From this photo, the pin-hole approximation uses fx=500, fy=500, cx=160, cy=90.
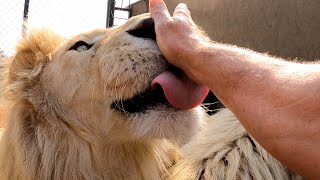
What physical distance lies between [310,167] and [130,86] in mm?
902

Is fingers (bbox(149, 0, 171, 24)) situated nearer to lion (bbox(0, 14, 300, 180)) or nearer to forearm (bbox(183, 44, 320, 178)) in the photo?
lion (bbox(0, 14, 300, 180))

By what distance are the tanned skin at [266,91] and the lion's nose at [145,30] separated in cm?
14

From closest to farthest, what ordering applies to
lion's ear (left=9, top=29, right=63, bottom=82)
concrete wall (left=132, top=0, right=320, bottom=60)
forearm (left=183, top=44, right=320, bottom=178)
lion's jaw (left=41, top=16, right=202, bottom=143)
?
1. forearm (left=183, top=44, right=320, bottom=178)
2. lion's jaw (left=41, top=16, right=202, bottom=143)
3. lion's ear (left=9, top=29, right=63, bottom=82)
4. concrete wall (left=132, top=0, right=320, bottom=60)

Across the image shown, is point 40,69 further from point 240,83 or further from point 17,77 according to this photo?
point 240,83

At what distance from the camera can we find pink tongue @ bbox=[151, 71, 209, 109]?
182cm

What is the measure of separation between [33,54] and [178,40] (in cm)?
113

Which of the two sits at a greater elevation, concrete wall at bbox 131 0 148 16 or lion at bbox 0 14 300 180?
concrete wall at bbox 131 0 148 16

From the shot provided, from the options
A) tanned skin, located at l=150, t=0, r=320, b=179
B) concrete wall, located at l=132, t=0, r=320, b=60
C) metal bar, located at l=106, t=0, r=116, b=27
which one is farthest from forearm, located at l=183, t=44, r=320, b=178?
metal bar, located at l=106, t=0, r=116, b=27

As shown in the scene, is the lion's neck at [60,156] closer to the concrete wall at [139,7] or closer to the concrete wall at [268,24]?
the concrete wall at [268,24]

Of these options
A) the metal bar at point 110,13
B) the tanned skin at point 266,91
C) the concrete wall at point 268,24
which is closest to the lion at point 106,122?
the tanned skin at point 266,91

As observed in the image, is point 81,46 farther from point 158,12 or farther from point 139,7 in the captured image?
point 139,7

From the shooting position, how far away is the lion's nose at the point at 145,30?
190 centimetres

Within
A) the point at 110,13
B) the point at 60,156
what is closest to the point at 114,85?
the point at 60,156

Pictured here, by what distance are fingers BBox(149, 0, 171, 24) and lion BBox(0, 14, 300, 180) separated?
46mm
